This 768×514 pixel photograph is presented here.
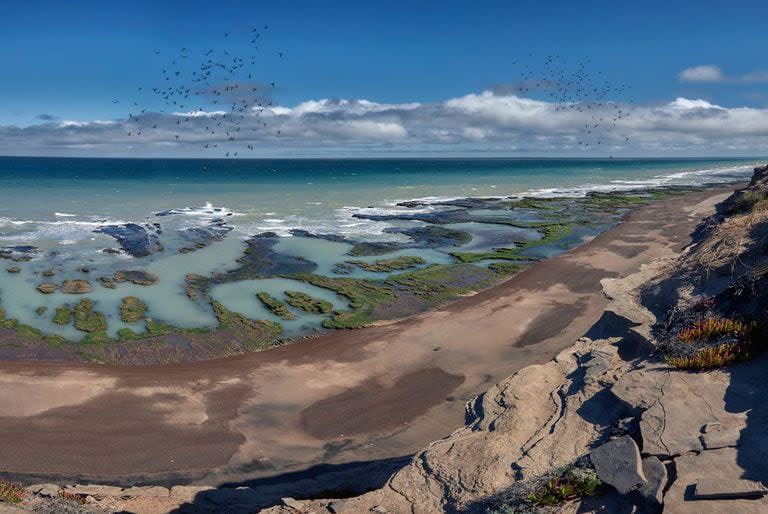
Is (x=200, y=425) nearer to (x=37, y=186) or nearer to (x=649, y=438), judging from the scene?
(x=649, y=438)

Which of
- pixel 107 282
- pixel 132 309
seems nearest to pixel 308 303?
pixel 132 309

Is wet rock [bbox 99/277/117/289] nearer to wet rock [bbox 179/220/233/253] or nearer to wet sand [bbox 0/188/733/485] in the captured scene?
wet rock [bbox 179/220/233/253]

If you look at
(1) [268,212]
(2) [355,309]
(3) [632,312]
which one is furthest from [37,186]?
(3) [632,312]

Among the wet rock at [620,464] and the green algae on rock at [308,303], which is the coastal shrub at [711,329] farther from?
the green algae on rock at [308,303]

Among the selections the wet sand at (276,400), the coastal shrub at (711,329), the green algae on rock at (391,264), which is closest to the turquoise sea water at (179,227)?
the green algae on rock at (391,264)

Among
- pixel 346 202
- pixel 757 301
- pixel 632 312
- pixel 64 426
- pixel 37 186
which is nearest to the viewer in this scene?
pixel 757 301

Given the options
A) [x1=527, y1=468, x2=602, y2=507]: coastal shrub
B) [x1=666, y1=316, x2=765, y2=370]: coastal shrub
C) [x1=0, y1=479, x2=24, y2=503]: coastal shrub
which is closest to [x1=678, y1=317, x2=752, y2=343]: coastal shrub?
[x1=666, y1=316, x2=765, y2=370]: coastal shrub
